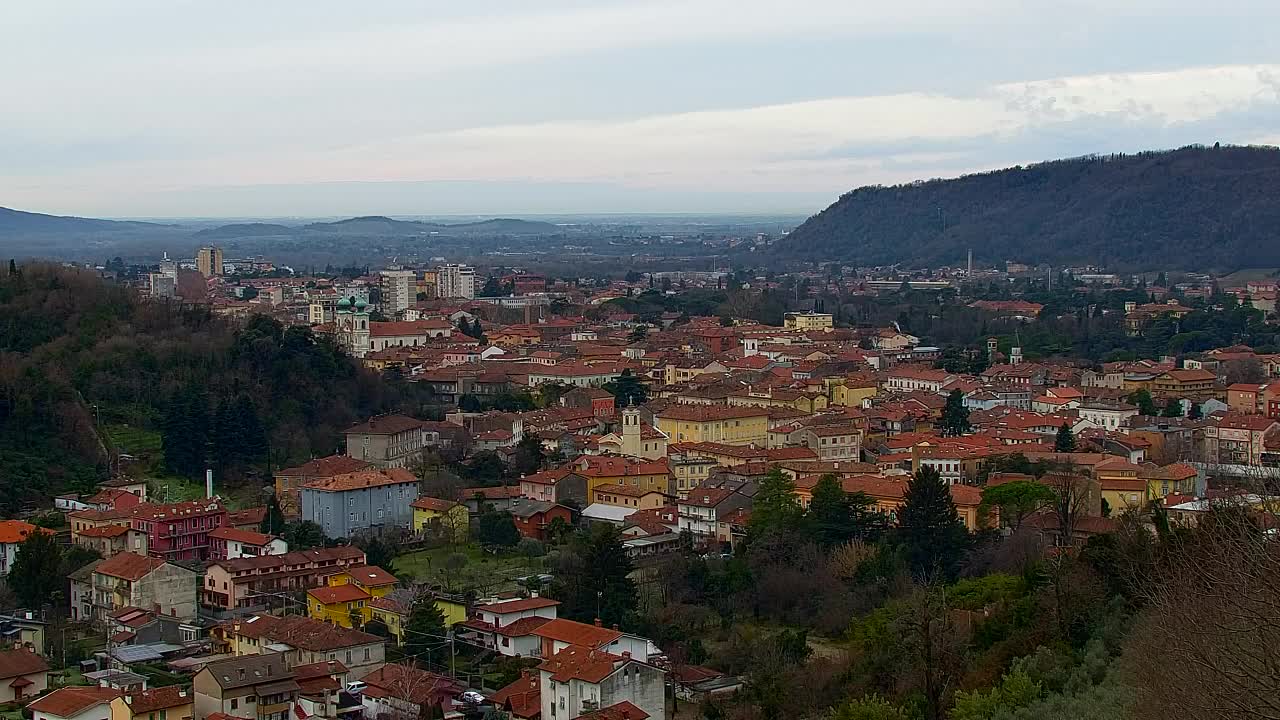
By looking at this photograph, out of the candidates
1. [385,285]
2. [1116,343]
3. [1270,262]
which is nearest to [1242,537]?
[1116,343]

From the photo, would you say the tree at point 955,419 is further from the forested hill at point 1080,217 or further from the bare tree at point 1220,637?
the forested hill at point 1080,217

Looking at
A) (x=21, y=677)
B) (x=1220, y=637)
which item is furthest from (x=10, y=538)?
(x=1220, y=637)

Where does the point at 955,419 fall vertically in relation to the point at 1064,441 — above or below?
below

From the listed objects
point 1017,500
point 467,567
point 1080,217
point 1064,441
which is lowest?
point 467,567

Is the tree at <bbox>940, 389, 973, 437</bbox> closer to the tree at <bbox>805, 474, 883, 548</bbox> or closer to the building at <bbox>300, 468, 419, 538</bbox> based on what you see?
the tree at <bbox>805, 474, 883, 548</bbox>

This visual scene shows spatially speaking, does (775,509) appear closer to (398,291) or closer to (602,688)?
(602,688)
